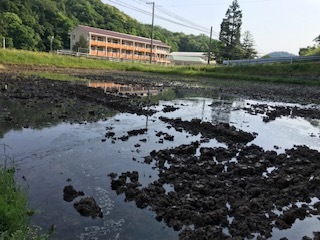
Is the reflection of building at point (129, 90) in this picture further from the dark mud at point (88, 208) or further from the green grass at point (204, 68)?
the dark mud at point (88, 208)

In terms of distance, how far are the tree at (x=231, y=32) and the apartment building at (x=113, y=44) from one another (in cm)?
1755

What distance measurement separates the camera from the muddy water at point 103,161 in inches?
182

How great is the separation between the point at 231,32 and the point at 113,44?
32.6 meters

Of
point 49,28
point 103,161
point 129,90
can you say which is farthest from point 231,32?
point 103,161

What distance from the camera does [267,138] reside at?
35.0 feet

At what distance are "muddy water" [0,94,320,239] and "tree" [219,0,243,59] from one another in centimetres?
6571

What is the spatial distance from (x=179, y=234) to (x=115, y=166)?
3037mm

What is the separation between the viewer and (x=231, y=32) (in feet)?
253

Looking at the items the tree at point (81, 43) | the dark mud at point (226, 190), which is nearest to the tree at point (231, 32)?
the tree at point (81, 43)

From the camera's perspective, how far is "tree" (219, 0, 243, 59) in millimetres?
76750

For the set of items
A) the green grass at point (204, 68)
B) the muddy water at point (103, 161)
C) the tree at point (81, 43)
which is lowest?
the muddy water at point (103, 161)

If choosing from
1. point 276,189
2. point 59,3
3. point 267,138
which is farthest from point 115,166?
point 59,3

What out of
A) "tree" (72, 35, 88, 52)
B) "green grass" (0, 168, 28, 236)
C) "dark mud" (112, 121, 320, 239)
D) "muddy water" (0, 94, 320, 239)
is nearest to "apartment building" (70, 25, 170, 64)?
"tree" (72, 35, 88, 52)

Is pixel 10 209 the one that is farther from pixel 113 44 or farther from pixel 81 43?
pixel 113 44
